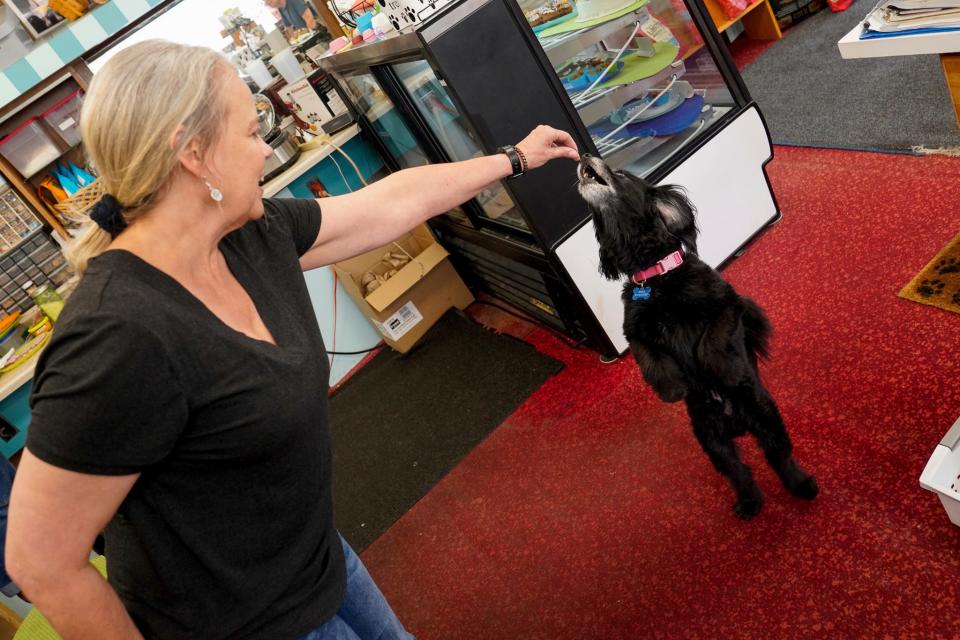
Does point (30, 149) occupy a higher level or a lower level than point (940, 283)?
higher

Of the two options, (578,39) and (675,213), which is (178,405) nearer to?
(675,213)

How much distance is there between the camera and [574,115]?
7.42 feet

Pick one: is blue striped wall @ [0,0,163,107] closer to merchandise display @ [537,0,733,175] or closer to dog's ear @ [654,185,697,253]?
merchandise display @ [537,0,733,175]

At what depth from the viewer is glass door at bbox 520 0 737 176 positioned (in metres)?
2.46

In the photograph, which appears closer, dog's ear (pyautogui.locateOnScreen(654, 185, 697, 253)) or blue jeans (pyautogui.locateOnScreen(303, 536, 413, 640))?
blue jeans (pyautogui.locateOnScreen(303, 536, 413, 640))

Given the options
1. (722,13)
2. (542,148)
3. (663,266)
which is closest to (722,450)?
(663,266)

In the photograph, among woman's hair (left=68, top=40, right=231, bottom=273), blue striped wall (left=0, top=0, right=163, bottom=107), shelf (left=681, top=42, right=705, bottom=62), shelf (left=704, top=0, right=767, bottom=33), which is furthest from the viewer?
shelf (left=704, top=0, right=767, bottom=33)

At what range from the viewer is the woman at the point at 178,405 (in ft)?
2.89

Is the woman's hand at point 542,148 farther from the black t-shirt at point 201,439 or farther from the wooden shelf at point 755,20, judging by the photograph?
the wooden shelf at point 755,20

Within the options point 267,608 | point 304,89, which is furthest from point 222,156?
point 304,89

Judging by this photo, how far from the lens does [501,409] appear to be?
2.79 metres

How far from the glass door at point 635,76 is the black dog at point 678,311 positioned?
3.18 ft

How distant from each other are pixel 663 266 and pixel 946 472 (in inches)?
29.6

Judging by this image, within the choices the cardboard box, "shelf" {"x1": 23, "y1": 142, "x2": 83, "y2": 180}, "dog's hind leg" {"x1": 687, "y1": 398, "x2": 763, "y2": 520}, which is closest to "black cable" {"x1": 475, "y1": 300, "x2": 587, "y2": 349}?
the cardboard box
